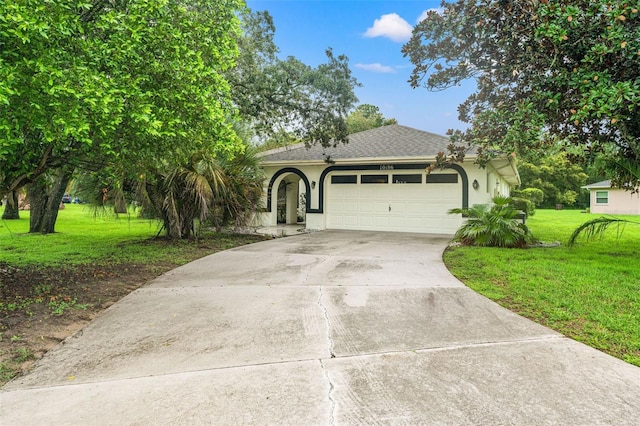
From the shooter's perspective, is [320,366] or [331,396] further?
[320,366]

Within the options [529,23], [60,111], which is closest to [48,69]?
[60,111]

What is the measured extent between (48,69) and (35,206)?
12896 millimetres

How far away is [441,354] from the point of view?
10.9 feet

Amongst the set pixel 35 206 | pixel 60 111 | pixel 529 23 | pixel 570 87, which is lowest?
pixel 35 206

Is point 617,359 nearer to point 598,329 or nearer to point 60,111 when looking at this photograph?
point 598,329

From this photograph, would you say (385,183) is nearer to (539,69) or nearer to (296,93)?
(296,93)

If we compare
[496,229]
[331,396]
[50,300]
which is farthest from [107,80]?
[496,229]

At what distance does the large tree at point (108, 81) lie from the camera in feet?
12.4

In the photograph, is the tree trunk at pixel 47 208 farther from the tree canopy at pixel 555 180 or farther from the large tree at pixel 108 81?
the tree canopy at pixel 555 180

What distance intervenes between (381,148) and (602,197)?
88.3 ft

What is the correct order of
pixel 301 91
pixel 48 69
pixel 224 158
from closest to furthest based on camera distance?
pixel 48 69
pixel 224 158
pixel 301 91

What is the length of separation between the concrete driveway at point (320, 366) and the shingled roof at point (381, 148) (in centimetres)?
855

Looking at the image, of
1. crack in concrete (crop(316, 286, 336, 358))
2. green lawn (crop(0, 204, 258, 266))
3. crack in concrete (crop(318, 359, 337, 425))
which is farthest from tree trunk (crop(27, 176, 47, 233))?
crack in concrete (crop(318, 359, 337, 425))

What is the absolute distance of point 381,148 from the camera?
1427 centimetres
